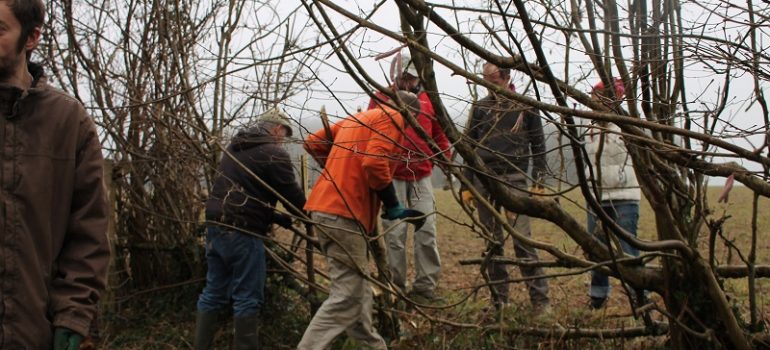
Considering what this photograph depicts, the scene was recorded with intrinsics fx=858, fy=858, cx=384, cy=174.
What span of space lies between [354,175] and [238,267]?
1.04 meters

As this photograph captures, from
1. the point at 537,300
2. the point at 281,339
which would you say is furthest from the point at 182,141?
the point at 537,300

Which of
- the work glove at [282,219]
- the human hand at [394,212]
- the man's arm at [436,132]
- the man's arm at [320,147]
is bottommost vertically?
the work glove at [282,219]

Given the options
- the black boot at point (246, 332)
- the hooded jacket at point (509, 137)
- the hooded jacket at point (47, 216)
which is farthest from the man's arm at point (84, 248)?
the black boot at point (246, 332)

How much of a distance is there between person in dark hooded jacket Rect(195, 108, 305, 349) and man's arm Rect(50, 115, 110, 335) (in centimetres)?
244

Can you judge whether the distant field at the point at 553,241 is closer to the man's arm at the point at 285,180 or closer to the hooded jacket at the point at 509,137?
Answer: the hooded jacket at the point at 509,137

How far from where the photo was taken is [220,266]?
538 centimetres

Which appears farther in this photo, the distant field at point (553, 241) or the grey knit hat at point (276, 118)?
the distant field at point (553, 241)

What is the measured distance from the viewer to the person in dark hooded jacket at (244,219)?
5.09 m

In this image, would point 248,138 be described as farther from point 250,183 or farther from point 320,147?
point 320,147

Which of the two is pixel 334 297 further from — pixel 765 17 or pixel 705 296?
Result: pixel 765 17

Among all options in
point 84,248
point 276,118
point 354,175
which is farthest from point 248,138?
point 84,248

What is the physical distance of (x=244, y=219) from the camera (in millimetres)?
5168

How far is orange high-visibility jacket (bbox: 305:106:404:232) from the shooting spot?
178 inches

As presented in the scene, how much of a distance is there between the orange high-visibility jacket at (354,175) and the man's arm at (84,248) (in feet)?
6.73
